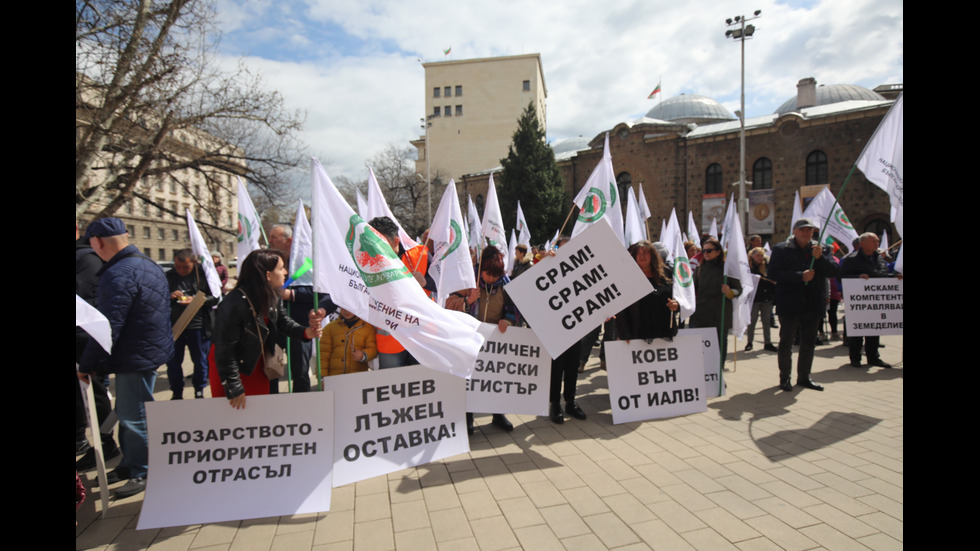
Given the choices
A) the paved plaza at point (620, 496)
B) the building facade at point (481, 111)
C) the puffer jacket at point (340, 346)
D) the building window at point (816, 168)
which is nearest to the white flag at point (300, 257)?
the puffer jacket at point (340, 346)

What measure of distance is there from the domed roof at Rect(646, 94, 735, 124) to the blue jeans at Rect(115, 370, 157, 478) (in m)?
49.1

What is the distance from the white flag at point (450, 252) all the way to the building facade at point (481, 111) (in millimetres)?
64140

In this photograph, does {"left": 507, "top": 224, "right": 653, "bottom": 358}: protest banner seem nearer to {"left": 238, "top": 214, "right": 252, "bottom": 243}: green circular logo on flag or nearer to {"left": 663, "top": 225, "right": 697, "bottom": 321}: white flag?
{"left": 663, "top": 225, "right": 697, "bottom": 321}: white flag

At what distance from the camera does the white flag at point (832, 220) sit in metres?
8.09

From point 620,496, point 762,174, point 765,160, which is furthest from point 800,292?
point 765,160

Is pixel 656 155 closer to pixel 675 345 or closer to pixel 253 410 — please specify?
pixel 675 345

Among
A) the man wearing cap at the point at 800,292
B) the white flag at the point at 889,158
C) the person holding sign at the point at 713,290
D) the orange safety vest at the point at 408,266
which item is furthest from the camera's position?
the person holding sign at the point at 713,290

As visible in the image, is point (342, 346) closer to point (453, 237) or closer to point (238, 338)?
point (238, 338)

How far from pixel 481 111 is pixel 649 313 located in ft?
230

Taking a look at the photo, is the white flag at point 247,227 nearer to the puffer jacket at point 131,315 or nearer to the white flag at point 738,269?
the puffer jacket at point 131,315

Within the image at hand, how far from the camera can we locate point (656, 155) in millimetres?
37469

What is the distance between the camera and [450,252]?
6.22m

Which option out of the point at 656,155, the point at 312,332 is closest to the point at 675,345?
the point at 312,332
